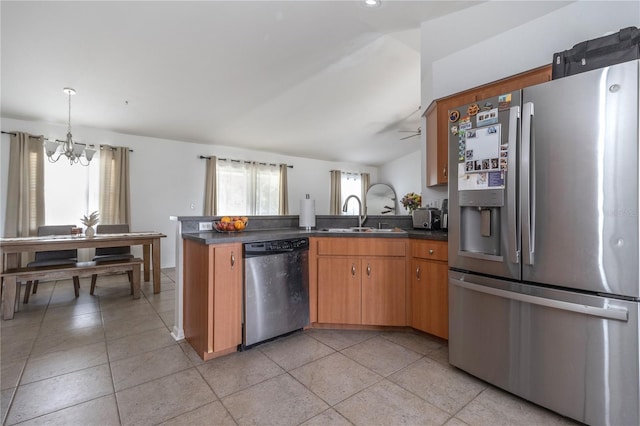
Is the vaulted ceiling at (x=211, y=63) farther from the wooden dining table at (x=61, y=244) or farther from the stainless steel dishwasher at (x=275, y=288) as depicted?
the stainless steel dishwasher at (x=275, y=288)

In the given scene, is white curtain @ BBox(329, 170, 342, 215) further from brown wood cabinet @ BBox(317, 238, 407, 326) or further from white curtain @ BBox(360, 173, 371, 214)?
brown wood cabinet @ BBox(317, 238, 407, 326)

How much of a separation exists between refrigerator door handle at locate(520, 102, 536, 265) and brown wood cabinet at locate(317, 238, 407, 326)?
3.35ft

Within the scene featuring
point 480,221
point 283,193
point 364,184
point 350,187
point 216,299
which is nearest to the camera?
point 480,221

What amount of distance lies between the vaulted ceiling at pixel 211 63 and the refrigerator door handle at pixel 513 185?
1727 millimetres

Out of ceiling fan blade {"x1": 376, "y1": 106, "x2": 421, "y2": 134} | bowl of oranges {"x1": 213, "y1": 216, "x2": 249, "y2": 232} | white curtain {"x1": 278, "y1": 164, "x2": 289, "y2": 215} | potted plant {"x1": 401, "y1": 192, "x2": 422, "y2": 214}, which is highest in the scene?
ceiling fan blade {"x1": 376, "y1": 106, "x2": 421, "y2": 134}

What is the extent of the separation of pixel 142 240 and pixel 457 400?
157 inches

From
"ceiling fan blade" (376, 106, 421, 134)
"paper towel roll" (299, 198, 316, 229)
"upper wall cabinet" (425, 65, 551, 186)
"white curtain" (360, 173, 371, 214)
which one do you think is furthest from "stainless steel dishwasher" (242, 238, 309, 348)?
"white curtain" (360, 173, 371, 214)

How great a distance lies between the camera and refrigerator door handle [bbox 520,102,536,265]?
1.51 metres

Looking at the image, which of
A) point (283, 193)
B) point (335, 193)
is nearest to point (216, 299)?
point (283, 193)

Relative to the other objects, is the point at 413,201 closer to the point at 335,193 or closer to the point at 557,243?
the point at 557,243

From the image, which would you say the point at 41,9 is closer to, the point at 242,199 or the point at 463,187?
the point at 463,187

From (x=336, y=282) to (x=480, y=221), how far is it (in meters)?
1.30

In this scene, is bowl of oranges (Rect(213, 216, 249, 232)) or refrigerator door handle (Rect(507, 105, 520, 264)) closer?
refrigerator door handle (Rect(507, 105, 520, 264))

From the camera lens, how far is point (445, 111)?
254 centimetres
